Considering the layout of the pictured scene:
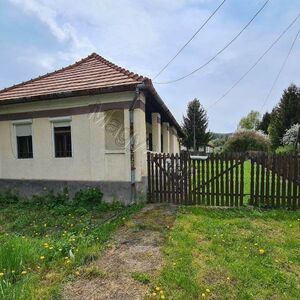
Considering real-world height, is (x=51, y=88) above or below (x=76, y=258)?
above

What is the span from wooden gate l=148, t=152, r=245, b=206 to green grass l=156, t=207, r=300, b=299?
1.14m

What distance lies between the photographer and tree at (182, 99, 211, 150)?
44656mm

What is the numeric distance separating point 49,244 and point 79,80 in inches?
240

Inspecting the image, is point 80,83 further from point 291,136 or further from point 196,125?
point 196,125

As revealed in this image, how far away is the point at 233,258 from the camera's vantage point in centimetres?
429

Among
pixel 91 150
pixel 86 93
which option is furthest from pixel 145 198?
pixel 86 93

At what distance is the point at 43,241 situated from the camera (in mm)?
5086

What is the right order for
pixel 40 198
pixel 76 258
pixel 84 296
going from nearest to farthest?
pixel 84 296 < pixel 76 258 < pixel 40 198

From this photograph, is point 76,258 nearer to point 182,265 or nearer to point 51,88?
point 182,265

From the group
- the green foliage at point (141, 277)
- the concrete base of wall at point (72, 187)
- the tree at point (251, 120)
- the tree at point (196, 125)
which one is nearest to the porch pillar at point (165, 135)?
the concrete base of wall at point (72, 187)

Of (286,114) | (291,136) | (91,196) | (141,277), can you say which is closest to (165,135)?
(91,196)

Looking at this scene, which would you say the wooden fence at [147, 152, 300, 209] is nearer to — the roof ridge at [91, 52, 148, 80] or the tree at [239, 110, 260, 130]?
the roof ridge at [91, 52, 148, 80]

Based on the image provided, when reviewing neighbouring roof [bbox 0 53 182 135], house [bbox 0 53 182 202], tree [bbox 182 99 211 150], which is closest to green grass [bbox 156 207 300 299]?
house [bbox 0 53 182 202]

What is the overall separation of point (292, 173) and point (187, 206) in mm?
2947
